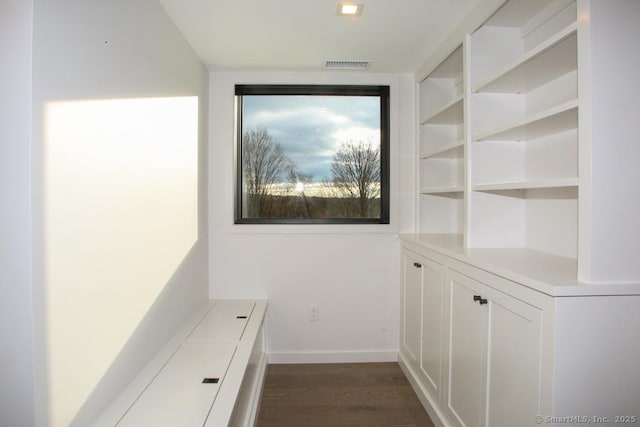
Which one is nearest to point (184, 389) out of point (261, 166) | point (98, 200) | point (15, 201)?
point (98, 200)

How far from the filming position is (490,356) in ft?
4.88

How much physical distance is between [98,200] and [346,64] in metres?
1.97

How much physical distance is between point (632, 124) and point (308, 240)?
6.74ft

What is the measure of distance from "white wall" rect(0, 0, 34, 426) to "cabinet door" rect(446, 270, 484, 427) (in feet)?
5.43

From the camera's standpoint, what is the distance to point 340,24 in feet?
6.57

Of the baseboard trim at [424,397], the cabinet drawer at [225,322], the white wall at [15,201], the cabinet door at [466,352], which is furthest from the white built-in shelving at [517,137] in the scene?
the white wall at [15,201]

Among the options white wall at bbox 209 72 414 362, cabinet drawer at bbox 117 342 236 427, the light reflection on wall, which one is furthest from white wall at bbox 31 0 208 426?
white wall at bbox 209 72 414 362

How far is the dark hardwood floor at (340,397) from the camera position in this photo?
6.83 feet

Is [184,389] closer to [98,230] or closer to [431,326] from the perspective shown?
[98,230]

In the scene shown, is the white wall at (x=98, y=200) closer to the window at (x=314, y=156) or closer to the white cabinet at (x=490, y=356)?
the window at (x=314, y=156)

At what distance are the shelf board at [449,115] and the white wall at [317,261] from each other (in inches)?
8.4

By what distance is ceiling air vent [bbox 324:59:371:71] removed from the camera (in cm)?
254

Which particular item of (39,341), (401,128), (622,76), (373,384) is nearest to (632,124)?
(622,76)

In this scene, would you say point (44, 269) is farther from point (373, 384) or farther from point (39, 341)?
point (373, 384)
